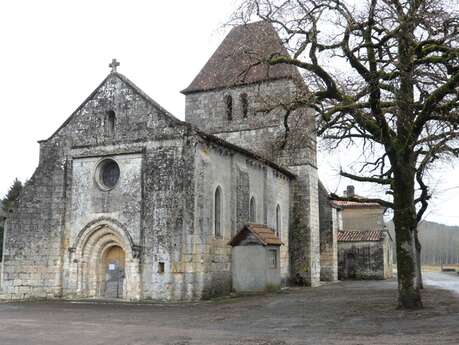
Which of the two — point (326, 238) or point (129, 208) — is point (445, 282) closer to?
point (326, 238)

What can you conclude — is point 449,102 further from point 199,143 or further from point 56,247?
point 56,247

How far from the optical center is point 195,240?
20.8 m

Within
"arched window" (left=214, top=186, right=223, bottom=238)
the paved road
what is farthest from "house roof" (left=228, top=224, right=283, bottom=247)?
the paved road

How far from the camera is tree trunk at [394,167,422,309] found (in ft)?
53.0

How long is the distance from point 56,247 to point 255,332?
13.3 metres

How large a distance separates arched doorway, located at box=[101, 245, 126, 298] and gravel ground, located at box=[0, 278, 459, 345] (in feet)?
6.05

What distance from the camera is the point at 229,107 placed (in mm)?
34125

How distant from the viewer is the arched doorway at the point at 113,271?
22.6 meters

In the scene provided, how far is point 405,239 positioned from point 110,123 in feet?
42.9

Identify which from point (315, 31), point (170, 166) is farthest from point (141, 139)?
point (315, 31)

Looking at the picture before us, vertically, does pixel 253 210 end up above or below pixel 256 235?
above

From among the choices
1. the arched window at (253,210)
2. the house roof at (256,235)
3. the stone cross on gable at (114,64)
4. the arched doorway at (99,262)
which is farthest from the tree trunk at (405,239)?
the stone cross on gable at (114,64)

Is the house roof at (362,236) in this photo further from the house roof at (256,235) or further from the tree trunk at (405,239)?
the tree trunk at (405,239)

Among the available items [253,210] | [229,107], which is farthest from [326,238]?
[229,107]
